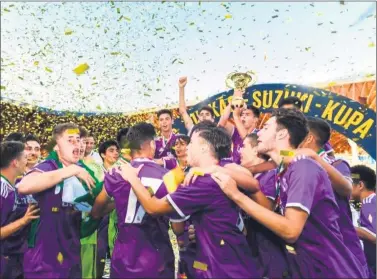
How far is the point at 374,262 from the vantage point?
544cm

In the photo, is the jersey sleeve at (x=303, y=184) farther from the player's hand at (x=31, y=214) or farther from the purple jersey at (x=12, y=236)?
the purple jersey at (x=12, y=236)

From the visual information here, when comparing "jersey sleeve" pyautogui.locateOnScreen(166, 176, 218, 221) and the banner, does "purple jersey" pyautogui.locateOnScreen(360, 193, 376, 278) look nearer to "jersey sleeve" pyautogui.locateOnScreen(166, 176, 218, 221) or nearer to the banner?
"jersey sleeve" pyautogui.locateOnScreen(166, 176, 218, 221)

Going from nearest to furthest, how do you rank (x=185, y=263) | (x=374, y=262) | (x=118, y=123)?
1. (x=185, y=263)
2. (x=374, y=262)
3. (x=118, y=123)

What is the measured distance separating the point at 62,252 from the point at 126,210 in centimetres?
90

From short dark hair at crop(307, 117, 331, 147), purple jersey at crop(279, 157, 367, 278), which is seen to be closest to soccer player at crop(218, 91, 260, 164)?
short dark hair at crop(307, 117, 331, 147)

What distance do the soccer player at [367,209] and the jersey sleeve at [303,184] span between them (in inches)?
99.9

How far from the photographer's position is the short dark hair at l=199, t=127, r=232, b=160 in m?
3.90

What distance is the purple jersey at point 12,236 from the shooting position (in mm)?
4598

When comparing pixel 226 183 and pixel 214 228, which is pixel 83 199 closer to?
pixel 214 228

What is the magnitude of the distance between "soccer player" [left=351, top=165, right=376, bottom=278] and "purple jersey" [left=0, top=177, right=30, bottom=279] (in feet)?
12.7

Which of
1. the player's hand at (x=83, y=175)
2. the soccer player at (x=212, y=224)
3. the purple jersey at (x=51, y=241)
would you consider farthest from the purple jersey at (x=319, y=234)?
the purple jersey at (x=51, y=241)

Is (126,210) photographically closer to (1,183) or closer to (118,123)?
(1,183)

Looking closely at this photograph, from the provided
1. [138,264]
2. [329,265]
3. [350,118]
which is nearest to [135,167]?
[138,264]

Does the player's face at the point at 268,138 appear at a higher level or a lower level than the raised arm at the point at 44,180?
higher
